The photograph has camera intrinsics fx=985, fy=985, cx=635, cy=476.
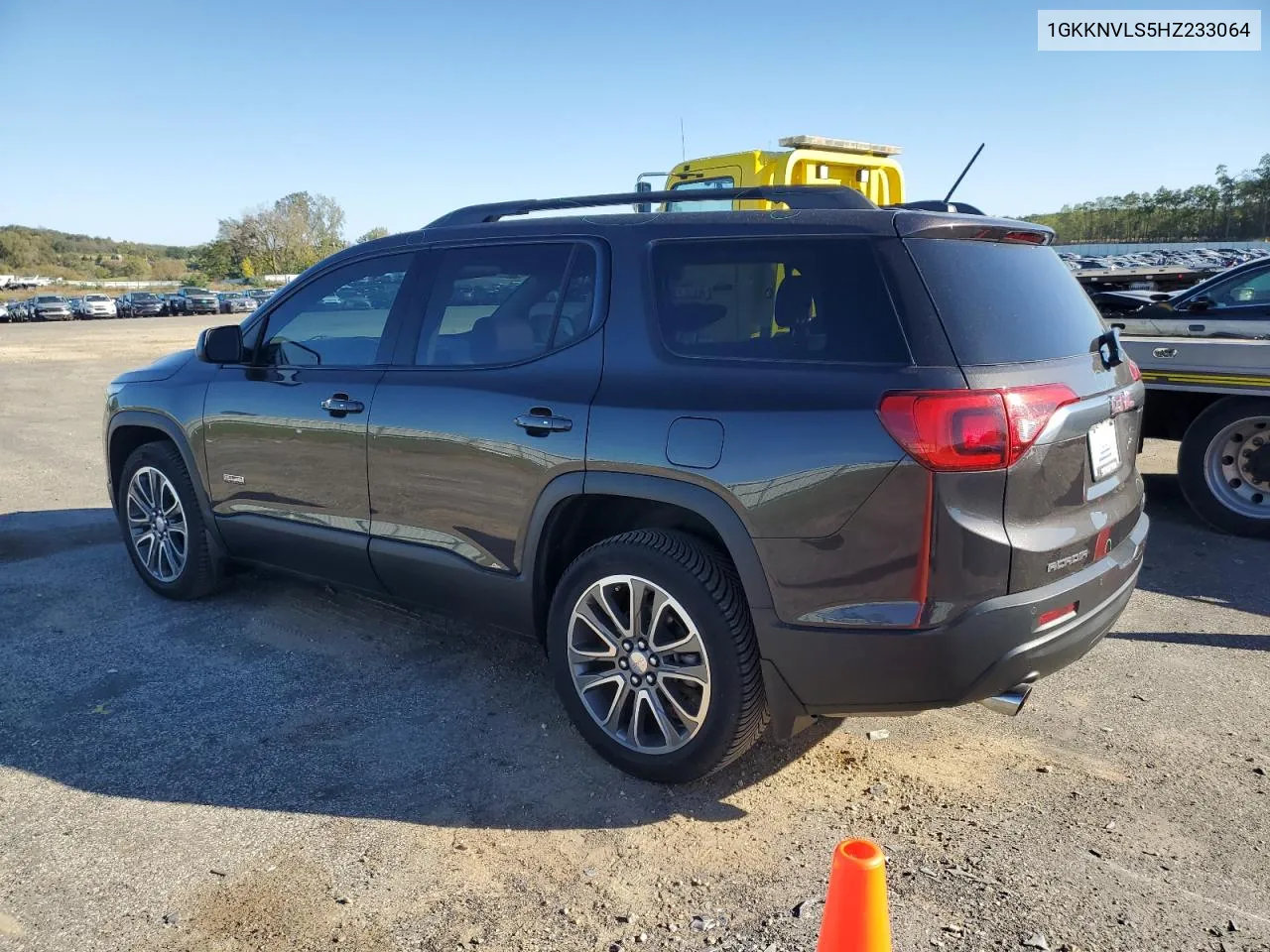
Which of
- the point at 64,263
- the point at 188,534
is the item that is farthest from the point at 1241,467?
the point at 64,263

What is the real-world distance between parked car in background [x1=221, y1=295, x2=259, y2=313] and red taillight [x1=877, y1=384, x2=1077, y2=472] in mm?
61861

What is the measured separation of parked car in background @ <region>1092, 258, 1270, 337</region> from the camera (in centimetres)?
656

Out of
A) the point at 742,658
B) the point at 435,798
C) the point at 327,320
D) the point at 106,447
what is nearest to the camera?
the point at 742,658

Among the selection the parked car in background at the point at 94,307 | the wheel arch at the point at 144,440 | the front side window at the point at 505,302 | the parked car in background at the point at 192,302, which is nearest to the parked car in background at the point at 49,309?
the parked car in background at the point at 94,307

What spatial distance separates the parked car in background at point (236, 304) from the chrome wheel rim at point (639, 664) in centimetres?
6099

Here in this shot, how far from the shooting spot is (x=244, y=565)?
507 centimetres

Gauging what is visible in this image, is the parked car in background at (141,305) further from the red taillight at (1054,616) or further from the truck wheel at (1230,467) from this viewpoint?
the red taillight at (1054,616)

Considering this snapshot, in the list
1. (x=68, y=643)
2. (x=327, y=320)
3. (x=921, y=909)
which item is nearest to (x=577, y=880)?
(x=921, y=909)

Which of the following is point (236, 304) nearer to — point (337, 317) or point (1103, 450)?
point (337, 317)

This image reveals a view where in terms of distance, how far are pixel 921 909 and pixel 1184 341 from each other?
5120mm

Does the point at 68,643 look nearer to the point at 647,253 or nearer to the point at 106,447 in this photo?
the point at 106,447

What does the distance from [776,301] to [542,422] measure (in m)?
0.91

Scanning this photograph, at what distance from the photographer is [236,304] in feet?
201

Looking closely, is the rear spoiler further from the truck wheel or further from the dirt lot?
the truck wheel
